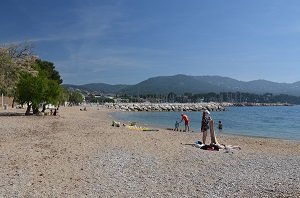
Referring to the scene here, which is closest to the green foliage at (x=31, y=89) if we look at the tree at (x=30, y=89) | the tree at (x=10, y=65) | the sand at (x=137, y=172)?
the tree at (x=30, y=89)

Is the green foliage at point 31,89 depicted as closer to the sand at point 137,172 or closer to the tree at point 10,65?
the tree at point 10,65

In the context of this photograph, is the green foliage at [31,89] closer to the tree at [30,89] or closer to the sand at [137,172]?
the tree at [30,89]

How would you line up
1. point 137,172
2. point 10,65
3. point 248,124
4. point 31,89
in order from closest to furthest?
point 137,172 < point 10,65 < point 31,89 < point 248,124

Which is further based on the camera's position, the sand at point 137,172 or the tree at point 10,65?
the tree at point 10,65

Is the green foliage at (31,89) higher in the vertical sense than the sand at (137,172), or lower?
higher

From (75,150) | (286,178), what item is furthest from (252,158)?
(75,150)

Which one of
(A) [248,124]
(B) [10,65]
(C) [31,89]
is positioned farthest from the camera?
(A) [248,124]

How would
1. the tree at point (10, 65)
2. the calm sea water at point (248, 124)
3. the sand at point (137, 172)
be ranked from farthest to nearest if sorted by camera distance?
1. the calm sea water at point (248, 124)
2. the tree at point (10, 65)
3. the sand at point (137, 172)

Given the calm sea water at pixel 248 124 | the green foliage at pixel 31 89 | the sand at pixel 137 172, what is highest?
the green foliage at pixel 31 89

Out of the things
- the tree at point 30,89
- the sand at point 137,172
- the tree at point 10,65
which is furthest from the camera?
the tree at point 30,89

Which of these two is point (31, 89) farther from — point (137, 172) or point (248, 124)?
point (248, 124)

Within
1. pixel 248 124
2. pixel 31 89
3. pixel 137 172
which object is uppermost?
pixel 31 89

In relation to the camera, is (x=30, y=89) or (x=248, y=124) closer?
(x=30, y=89)

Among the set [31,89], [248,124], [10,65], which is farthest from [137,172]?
[248,124]
